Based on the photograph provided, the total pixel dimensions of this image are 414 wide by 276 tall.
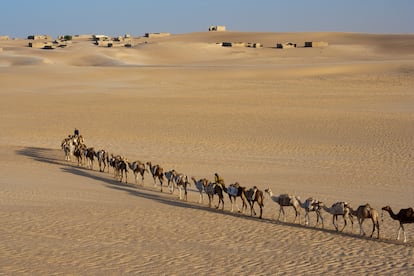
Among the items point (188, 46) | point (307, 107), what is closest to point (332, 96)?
point (307, 107)

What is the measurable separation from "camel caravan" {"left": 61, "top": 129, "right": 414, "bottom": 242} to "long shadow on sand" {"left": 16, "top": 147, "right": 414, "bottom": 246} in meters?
0.20

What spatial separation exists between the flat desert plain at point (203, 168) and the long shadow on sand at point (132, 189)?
5 cm

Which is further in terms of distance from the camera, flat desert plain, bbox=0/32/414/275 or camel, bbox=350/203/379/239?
camel, bbox=350/203/379/239

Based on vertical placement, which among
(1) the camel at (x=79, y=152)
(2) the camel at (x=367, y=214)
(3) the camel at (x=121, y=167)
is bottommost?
(2) the camel at (x=367, y=214)

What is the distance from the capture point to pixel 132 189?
690 inches

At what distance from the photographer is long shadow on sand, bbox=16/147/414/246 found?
531 inches

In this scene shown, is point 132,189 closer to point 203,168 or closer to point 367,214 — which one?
point 203,168

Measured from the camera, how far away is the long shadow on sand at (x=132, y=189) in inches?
531

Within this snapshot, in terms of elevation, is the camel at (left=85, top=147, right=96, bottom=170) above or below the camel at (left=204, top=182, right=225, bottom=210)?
above

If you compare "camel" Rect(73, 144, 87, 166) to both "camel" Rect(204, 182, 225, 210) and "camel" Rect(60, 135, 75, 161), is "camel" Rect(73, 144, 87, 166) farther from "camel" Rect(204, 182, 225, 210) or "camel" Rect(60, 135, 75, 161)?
"camel" Rect(204, 182, 225, 210)

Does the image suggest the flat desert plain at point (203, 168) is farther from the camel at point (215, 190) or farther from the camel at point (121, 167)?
the camel at point (215, 190)

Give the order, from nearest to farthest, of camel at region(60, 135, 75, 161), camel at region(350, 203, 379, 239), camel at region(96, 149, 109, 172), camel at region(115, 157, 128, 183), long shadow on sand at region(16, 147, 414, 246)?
camel at region(350, 203, 379, 239) < long shadow on sand at region(16, 147, 414, 246) < camel at region(115, 157, 128, 183) < camel at region(96, 149, 109, 172) < camel at region(60, 135, 75, 161)

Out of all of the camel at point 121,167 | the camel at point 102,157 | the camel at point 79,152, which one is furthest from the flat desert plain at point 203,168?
the camel at point 79,152

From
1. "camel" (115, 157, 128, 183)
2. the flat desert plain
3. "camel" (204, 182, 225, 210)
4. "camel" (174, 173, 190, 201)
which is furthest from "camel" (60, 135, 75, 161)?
"camel" (204, 182, 225, 210)
